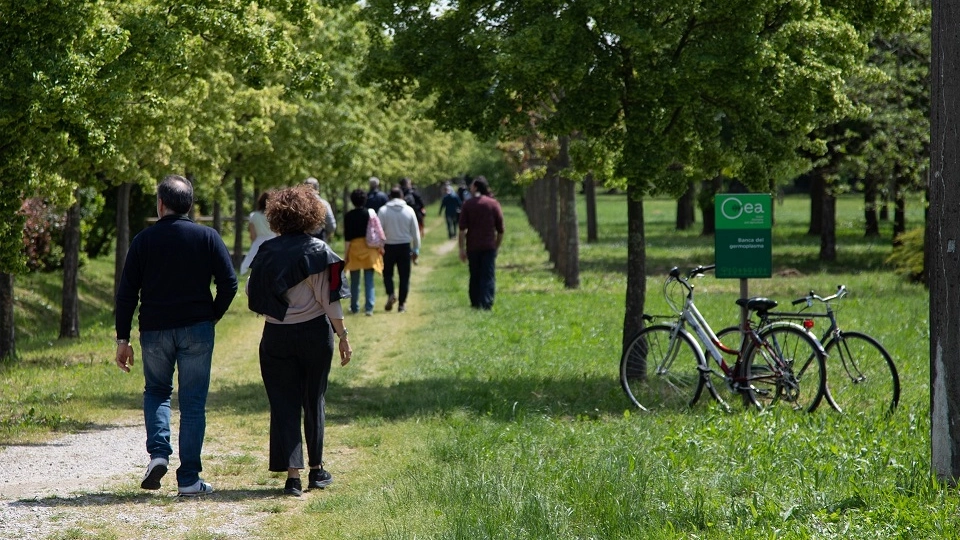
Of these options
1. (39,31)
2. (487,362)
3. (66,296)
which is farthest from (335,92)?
(39,31)

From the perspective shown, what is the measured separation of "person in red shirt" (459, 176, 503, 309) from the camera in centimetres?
1809

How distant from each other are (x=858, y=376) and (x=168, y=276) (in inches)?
223

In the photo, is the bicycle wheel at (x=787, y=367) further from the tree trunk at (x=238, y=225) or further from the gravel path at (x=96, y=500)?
the tree trunk at (x=238, y=225)

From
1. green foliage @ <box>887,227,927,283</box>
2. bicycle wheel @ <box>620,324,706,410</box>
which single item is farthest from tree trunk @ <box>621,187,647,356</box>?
green foliage @ <box>887,227,927,283</box>

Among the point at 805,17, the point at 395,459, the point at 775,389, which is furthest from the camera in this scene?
the point at 805,17

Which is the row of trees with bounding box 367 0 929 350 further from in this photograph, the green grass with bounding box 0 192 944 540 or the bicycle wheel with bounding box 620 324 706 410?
the green grass with bounding box 0 192 944 540

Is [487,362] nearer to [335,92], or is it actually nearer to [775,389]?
[775,389]

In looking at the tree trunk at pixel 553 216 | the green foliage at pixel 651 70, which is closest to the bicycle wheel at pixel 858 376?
the green foliage at pixel 651 70

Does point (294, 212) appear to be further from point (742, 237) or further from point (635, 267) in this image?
point (635, 267)

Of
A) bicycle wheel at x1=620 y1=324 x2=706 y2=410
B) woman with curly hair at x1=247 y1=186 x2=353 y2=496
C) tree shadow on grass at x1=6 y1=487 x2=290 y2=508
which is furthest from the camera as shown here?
bicycle wheel at x1=620 y1=324 x2=706 y2=410

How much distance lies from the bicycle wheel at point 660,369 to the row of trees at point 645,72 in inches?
57.2

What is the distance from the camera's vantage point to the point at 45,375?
507 inches

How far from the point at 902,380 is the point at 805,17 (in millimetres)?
3580

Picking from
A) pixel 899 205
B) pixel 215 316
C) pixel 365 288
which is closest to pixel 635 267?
pixel 215 316
